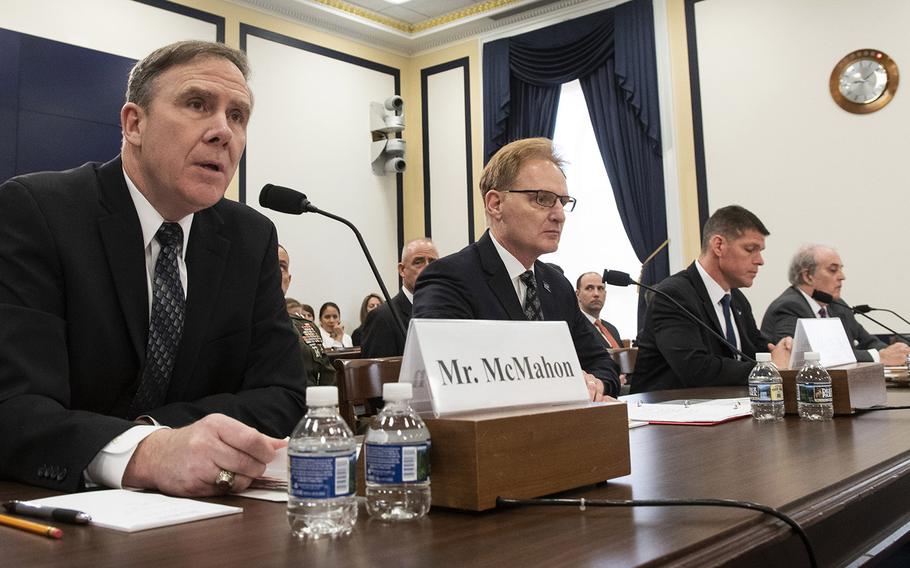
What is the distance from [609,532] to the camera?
70cm

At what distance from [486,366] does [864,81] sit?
5.37 metres

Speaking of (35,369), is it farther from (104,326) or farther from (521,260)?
(521,260)

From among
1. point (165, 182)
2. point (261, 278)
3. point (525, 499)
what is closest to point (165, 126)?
point (165, 182)

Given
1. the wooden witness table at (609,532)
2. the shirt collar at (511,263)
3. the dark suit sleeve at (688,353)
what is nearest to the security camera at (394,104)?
the dark suit sleeve at (688,353)

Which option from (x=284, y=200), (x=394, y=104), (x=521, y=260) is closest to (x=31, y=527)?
(x=284, y=200)

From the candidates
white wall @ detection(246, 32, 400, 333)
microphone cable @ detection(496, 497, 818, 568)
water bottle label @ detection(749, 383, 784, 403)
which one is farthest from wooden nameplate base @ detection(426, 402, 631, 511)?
Answer: white wall @ detection(246, 32, 400, 333)

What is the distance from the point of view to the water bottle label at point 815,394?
1.59 metres

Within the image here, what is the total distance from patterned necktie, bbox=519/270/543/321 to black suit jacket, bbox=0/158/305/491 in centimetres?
89

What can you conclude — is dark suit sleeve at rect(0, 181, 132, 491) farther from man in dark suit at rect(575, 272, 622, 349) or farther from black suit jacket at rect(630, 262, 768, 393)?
man in dark suit at rect(575, 272, 622, 349)

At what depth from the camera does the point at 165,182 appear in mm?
1372

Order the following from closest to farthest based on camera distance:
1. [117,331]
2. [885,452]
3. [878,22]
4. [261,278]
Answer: [885,452]
[117,331]
[261,278]
[878,22]

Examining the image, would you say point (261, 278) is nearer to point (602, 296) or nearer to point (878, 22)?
point (602, 296)

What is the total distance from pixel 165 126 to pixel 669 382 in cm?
191

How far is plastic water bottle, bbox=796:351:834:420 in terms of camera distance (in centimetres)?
159
